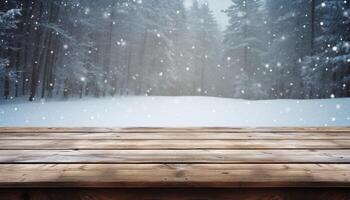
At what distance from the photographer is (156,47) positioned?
126ft

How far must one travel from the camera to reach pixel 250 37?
127ft

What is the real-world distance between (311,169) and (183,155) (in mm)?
783

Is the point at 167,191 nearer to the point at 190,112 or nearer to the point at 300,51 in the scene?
the point at 190,112

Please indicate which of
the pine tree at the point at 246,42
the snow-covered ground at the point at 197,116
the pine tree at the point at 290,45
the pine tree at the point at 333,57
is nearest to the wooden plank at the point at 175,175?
the snow-covered ground at the point at 197,116

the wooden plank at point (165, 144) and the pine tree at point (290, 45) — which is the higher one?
the pine tree at point (290, 45)

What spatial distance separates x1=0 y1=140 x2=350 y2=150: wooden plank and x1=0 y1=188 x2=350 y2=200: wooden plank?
945mm

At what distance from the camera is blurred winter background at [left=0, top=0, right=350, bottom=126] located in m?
15.5

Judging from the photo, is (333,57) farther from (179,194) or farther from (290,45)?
(179,194)

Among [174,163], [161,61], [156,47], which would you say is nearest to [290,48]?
[161,61]

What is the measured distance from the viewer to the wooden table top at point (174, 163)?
5.13 ft

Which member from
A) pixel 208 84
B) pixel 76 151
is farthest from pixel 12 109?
pixel 208 84

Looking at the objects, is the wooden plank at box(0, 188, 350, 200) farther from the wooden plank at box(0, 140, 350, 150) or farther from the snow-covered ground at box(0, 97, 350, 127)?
the snow-covered ground at box(0, 97, 350, 127)

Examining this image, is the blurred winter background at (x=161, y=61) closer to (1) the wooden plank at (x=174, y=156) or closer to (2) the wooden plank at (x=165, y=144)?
(2) the wooden plank at (x=165, y=144)

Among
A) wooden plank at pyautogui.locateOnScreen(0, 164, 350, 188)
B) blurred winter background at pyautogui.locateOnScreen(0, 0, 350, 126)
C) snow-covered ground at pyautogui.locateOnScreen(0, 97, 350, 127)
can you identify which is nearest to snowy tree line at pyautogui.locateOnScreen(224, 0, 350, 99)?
blurred winter background at pyautogui.locateOnScreen(0, 0, 350, 126)
